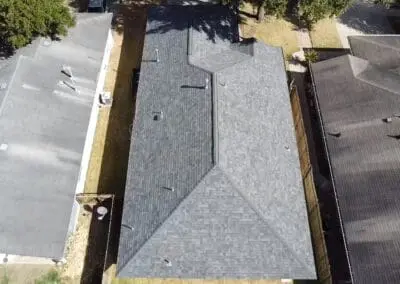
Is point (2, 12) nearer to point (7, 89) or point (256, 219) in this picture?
point (7, 89)

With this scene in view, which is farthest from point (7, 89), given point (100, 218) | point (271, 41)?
point (271, 41)

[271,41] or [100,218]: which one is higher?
[271,41]

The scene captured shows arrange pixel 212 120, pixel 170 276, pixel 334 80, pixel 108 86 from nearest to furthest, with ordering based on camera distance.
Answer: pixel 170 276 < pixel 212 120 < pixel 334 80 < pixel 108 86

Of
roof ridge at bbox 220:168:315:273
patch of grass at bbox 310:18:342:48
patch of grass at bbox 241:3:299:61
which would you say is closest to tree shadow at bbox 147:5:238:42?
patch of grass at bbox 241:3:299:61

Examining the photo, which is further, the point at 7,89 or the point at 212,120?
the point at 7,89

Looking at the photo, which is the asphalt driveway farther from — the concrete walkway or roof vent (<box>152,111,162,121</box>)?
roof vent (<box>152,111,162,121</box>)

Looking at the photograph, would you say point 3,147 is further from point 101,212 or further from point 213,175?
point 213,175

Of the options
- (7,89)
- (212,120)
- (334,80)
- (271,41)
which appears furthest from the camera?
(271,41)
